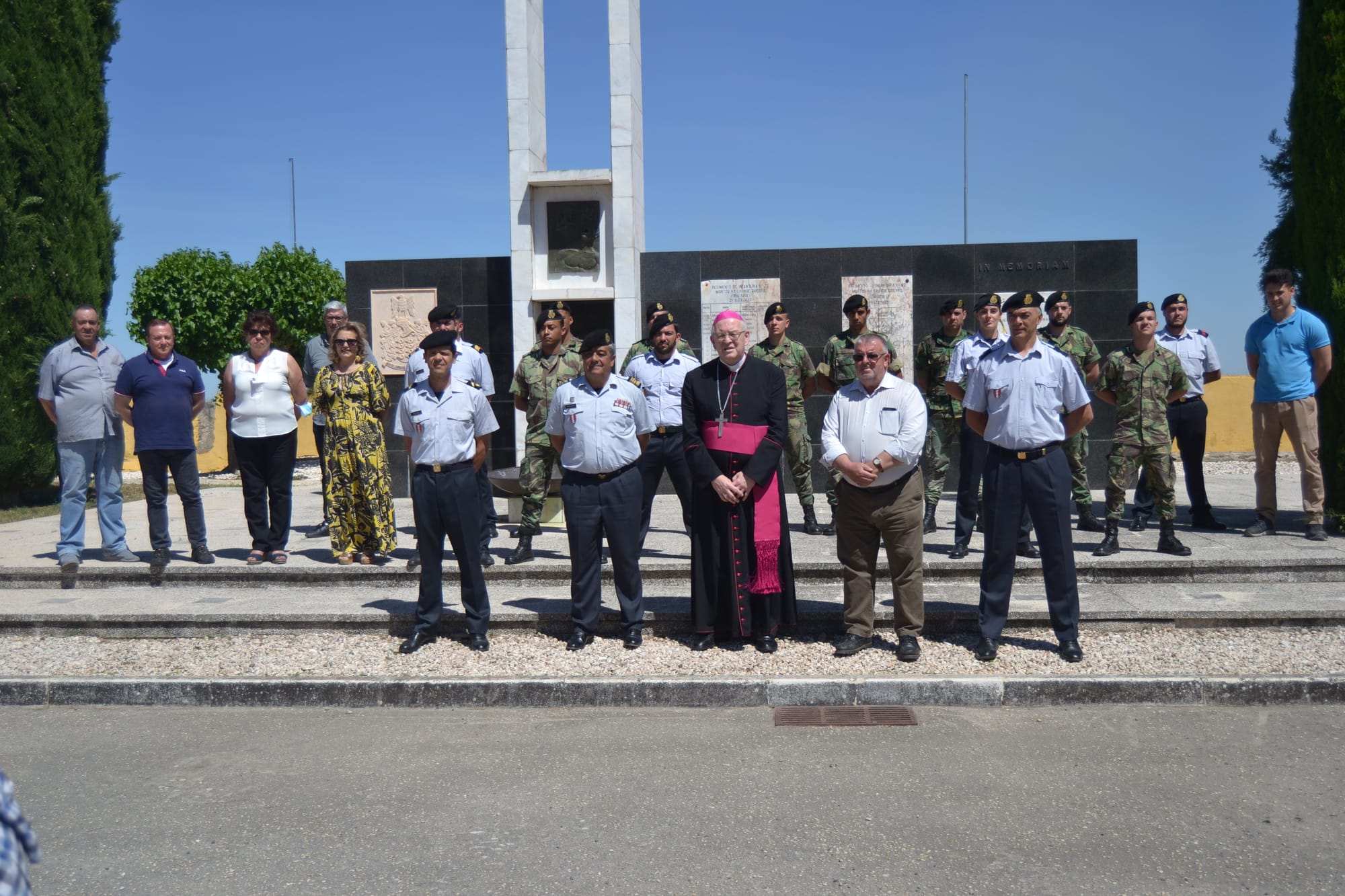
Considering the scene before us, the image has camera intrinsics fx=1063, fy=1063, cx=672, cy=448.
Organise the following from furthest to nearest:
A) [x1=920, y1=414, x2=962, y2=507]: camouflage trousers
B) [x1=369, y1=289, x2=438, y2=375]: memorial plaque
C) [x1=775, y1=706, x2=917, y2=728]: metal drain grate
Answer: [x1=369, y1=289, x2=438, y2=375]: memorial plaque → [x1=920, y1=414, x2=962, y2=507]: camouflage trousers → [x1=775, y1=706, x2=917, y2=728]: metal drain grate

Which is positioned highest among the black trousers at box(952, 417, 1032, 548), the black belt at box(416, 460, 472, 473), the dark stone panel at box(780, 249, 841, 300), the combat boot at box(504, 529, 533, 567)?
the dark stone panel at box(780, 249, 841, 300)

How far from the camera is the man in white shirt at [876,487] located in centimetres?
607

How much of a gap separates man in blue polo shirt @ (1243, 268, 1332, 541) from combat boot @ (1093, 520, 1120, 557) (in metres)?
1.54

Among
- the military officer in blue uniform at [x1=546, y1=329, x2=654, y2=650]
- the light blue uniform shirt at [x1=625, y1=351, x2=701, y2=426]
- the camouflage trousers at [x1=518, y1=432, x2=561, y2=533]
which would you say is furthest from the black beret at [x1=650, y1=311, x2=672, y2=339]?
the military officer in blue uniform at [x1=546, y1=329, x2=654, y2=650]

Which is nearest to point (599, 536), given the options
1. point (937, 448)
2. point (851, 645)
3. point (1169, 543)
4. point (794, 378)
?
point (851, 645)

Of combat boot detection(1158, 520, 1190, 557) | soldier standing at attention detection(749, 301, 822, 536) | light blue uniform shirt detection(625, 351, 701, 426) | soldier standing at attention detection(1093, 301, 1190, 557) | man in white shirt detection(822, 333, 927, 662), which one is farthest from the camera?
soldier standing at attention detection(749, 301, 822, 536)

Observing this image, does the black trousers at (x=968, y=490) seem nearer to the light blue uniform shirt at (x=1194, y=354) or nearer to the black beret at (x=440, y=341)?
the light blue uniform shirt at (x=1194, y=354)

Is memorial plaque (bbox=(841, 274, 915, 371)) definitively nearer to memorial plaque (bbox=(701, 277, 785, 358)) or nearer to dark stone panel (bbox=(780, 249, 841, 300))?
dark stone panel (bbox=(780, 249, 841, 300))

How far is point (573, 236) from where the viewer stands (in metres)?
13.3

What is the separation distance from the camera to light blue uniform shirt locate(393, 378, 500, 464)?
21.5 ft

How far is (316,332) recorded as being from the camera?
107 feet

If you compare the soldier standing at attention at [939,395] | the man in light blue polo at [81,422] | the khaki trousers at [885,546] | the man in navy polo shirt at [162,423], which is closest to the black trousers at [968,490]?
the soldier standing at attention at [939,395]

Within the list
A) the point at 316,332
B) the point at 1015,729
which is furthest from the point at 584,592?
the point at 316,332

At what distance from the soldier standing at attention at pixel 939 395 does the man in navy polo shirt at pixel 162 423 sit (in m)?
6.01
